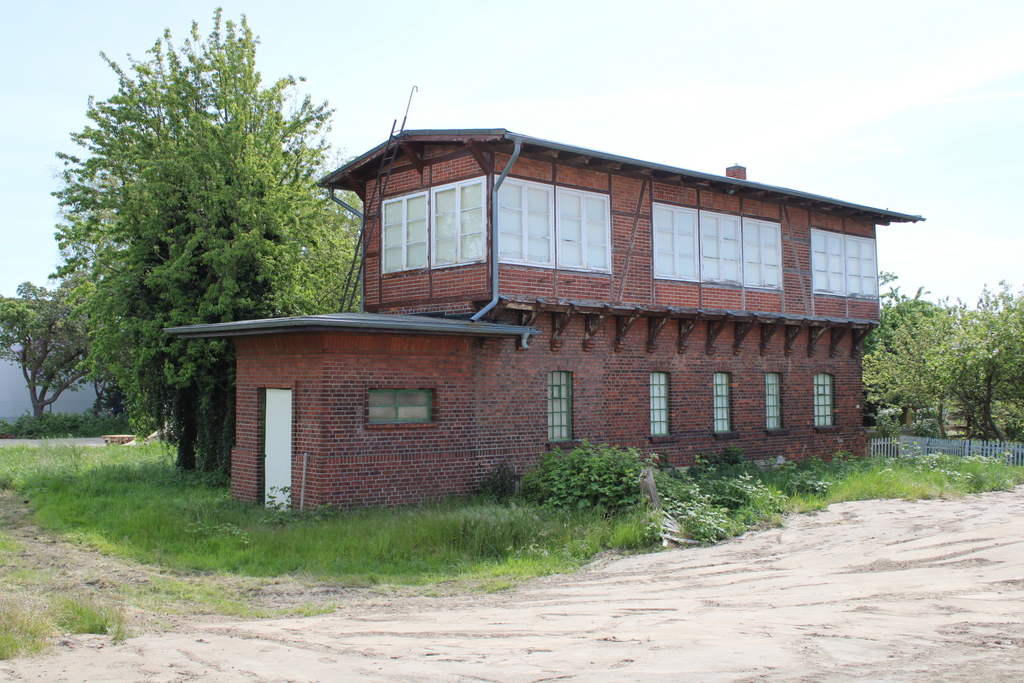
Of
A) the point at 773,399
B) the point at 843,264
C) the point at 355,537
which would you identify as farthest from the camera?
the point at 843,264

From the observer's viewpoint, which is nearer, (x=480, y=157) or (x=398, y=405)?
(x=398, y=405)

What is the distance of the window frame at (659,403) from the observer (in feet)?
61.7

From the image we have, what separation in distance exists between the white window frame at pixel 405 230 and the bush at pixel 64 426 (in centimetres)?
2738

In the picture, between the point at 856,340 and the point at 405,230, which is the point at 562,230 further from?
the point at 856,340

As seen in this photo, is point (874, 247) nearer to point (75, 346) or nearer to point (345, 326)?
point (345, 326)

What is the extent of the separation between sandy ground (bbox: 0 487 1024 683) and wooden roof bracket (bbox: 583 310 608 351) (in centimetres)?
635

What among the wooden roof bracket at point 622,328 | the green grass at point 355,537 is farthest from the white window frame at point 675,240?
the green grass at point 355,537

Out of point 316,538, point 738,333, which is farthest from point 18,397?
point 316,538

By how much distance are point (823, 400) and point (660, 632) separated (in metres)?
16.7

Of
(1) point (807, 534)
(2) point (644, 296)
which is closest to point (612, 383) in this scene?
(2) point (644, 296)

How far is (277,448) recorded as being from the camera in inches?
590

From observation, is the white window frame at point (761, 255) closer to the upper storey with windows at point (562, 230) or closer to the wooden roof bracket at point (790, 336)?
the upper storey with windows at point (562, 230)

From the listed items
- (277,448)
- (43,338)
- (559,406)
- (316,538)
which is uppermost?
(43,338)

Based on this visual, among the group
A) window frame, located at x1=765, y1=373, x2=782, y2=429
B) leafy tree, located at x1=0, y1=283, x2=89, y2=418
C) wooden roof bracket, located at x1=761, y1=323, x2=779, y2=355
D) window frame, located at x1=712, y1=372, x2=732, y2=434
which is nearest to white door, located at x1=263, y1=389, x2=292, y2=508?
window frame, located at x1=712, y1=372, x2=732, y2=434
